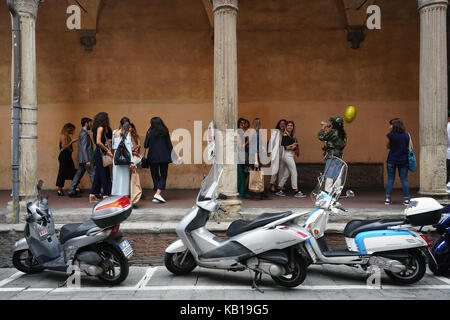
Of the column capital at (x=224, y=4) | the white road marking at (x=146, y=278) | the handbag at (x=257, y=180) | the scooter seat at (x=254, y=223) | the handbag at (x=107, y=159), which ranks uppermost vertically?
the column capital at (x=224, y=4)

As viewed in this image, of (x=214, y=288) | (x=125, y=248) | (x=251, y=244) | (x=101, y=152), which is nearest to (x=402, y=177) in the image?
(x=251, y=244)

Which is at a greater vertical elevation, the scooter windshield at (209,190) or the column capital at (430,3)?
the column capital at (430,3)

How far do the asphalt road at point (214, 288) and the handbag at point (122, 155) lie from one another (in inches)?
90.7

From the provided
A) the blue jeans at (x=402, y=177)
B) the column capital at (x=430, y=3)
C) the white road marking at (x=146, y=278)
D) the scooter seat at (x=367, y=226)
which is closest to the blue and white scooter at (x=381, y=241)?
the scooter seat at (x=367, y=226)

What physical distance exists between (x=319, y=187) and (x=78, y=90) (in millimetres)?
7535

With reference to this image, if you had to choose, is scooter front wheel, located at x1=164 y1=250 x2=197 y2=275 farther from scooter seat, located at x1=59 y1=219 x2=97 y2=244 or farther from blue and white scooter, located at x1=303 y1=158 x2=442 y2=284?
blue and white scooter, located at x1=303 y1=158 x2=442 y2=284

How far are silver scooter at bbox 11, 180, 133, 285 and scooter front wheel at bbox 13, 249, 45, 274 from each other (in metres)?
0.25

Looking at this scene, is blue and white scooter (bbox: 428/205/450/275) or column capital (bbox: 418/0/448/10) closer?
blue and white scooter (bbox: 428/205/450/275)

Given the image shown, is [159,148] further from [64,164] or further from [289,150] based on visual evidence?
[289,150]

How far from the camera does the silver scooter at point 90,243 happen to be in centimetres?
473

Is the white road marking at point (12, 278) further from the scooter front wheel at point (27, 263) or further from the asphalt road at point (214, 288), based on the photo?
the scooter front wheel at point (27, 263)

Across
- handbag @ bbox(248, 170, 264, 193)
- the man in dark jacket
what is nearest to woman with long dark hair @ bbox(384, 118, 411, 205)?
handbag @ bbox(248, 170, 264, 193)

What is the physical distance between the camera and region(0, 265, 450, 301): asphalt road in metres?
4.47

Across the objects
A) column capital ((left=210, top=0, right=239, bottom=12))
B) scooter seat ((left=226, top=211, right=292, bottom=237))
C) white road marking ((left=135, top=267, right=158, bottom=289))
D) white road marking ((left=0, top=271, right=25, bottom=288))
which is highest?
column capital ((left=210, top=0, right=239, bottom=12))
